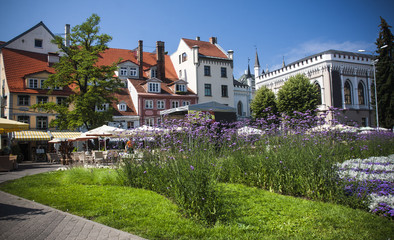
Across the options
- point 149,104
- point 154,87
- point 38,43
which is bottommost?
point 149,104

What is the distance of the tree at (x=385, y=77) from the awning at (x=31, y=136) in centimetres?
4334

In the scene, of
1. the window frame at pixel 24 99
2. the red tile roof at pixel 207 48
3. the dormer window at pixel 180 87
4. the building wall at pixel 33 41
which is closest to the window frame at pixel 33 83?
the window frame at pixel 24 99

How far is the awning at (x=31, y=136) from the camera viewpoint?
31.0m

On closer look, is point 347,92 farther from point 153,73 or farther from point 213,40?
point 153,73

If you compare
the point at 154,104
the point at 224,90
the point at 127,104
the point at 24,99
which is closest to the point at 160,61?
the point at 154,104

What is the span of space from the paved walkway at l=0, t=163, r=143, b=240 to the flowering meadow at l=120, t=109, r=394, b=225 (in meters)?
1.71

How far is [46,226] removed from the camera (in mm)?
5555

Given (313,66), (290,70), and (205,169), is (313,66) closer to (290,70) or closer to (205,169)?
(290,70)

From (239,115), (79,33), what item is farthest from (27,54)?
(239,115)

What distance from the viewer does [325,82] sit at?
46719 millimetres

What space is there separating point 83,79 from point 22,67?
50.4ft

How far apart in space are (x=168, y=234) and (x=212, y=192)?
49.5 inches

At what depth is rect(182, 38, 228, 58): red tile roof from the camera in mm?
47981

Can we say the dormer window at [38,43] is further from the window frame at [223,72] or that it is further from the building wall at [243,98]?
the building wall at [243,98]
